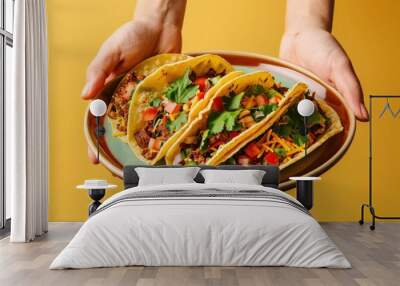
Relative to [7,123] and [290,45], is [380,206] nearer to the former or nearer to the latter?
[290,45]

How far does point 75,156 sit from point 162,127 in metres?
1.18

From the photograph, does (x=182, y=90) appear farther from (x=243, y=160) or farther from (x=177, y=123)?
(x=243, y=160)

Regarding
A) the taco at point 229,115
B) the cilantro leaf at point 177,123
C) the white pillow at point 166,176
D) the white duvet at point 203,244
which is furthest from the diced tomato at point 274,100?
the white duvet at point 203,244

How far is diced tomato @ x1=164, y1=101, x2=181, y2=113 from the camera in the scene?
701 centimetres

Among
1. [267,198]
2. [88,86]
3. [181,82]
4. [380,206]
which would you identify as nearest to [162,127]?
[181,82]

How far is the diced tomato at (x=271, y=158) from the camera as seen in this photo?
6.86 meters

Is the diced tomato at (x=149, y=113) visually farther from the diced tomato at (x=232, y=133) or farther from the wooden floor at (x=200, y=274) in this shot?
the wooden floor at (x=200, y=274)

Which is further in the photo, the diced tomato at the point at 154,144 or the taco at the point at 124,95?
the taco at the point at 124,95

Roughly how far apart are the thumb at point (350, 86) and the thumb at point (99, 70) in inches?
105

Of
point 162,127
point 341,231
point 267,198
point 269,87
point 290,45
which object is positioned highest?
point 290,45

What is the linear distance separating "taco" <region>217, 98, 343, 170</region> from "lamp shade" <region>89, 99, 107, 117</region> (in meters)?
1.49

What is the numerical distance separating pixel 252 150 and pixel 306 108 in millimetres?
791

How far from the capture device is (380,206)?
727cm

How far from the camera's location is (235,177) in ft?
20.9
